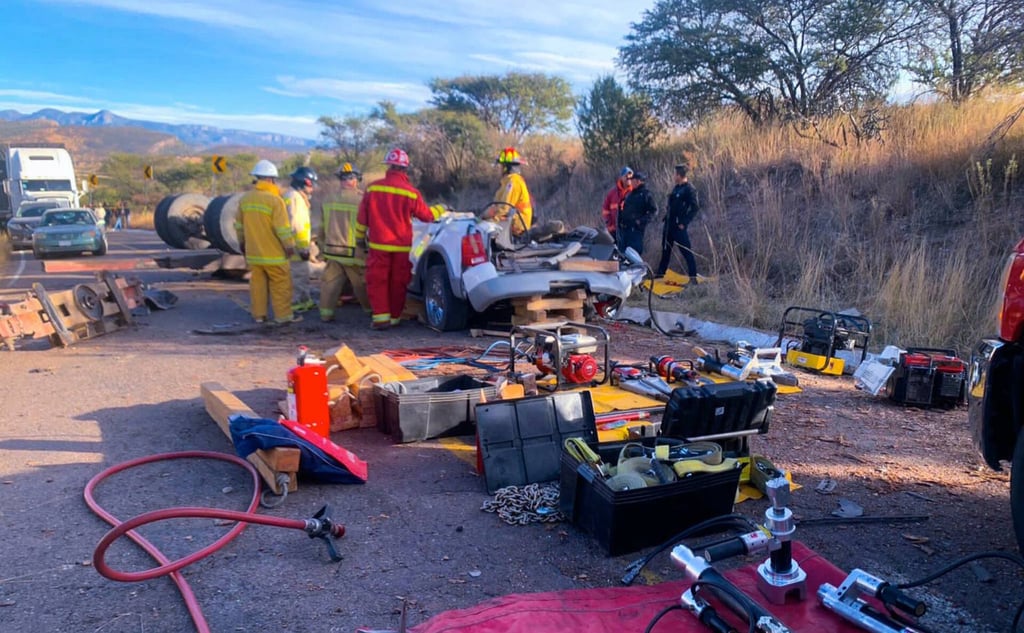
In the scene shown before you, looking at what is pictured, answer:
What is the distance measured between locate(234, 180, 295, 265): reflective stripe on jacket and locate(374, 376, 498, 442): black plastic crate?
4.10 metres

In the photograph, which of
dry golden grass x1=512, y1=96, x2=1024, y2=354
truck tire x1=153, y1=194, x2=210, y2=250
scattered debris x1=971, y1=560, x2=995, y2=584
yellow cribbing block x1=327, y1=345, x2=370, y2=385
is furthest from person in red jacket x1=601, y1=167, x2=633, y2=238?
scattered debris x1=971, y1=560, x2=995, y2=584

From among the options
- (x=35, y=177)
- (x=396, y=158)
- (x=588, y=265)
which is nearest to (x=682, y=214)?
(x=588, y=265)

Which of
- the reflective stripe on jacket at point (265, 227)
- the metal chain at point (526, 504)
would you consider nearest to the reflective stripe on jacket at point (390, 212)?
the reflective stripe on jacket at point (265, 227)

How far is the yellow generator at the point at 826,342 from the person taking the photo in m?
6.83

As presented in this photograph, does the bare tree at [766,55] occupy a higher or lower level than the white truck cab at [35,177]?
higher

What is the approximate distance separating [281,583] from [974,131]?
10684 mm

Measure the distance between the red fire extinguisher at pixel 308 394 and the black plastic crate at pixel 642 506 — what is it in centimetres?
183

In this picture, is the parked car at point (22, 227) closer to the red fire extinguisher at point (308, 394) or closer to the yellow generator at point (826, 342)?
the red fire extinguisher at point (308, 394)

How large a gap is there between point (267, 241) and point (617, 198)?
6204 millimetres

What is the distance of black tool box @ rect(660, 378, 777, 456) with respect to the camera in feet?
12.8

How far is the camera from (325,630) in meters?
2.78

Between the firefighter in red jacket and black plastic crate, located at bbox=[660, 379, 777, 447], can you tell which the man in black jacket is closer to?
the firefighter in red jacket

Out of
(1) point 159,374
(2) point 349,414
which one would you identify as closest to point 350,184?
(1) point 159,374

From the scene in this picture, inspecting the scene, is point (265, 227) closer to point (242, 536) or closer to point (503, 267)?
point (503, 267)
